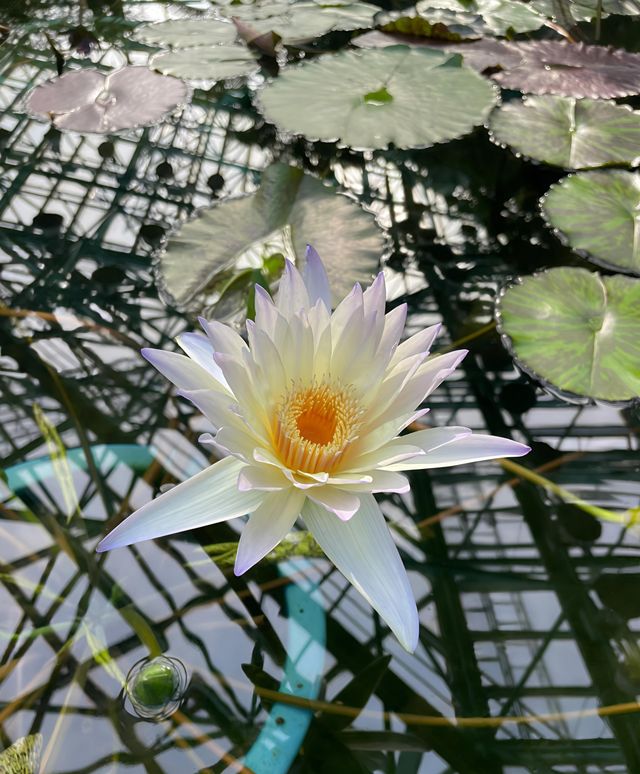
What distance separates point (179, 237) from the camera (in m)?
1.89

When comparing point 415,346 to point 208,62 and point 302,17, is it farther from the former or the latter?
point 302,17

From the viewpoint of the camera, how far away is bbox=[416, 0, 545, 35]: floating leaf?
9.68 feet

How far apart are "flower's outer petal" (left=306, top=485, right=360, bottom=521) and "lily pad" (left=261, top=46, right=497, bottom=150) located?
4.92 feet

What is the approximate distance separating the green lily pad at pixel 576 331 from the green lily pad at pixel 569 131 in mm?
587

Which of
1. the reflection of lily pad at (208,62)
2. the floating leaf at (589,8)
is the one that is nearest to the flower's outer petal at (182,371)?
the reflection of lily pad at (208,62)

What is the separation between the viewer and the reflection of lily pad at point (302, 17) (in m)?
2.79

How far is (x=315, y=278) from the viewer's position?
113cm

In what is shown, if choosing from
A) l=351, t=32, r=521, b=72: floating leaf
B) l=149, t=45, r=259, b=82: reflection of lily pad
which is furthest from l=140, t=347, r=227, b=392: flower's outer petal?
l=351, t=32, r=521, b=72: floating leaf

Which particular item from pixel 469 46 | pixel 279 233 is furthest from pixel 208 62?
pixel 279 233

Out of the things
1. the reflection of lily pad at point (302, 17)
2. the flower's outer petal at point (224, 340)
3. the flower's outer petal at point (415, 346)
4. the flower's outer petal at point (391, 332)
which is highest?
the reflection of lily pad at point (302, 17)

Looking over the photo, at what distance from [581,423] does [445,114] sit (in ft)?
4.13

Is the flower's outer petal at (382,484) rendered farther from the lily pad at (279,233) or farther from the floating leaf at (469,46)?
the floating leaf at (469,46)

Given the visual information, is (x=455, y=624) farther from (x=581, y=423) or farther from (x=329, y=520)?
(x=581, y=423)

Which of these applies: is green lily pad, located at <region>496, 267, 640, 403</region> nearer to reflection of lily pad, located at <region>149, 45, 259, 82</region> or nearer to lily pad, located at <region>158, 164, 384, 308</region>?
lily pad, located at <region>158, 164, 384, 308</region>
